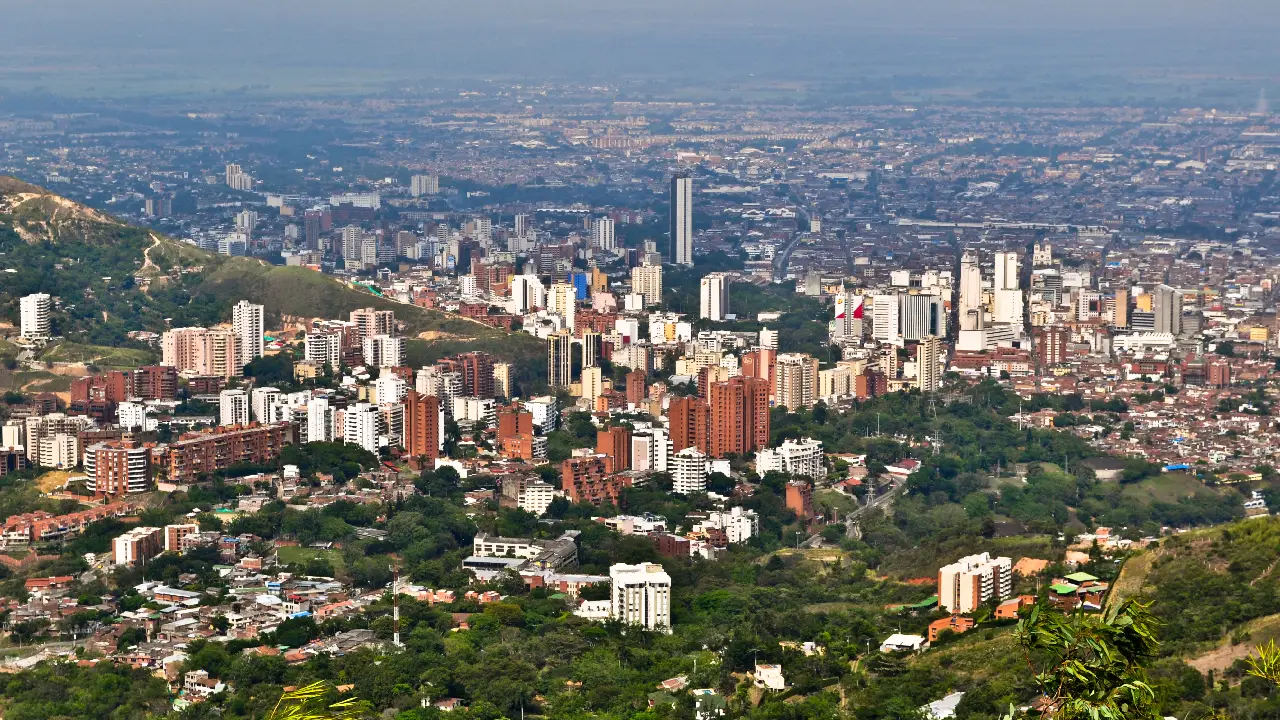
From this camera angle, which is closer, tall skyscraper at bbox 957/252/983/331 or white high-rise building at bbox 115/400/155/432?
white high-rise building at bbox 115/400/155/432

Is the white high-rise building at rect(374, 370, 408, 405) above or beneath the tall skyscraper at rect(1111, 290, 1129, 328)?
above

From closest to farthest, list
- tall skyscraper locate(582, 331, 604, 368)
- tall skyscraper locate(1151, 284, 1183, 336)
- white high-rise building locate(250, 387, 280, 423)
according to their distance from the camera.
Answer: white high-rise building locate(250, 387, 280, 423)
tall skyscraper locate(582, 331, 604, 368)
tall skyscraper locate(1151, 284, 1183, 336)

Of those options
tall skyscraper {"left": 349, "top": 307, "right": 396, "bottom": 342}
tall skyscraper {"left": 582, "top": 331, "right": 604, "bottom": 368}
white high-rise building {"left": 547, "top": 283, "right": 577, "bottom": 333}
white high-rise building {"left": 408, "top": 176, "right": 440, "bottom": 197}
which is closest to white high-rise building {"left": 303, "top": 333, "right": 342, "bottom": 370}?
tall skyscraper {"left": 349, "top": 307, "right": 396, "bottom": 342}

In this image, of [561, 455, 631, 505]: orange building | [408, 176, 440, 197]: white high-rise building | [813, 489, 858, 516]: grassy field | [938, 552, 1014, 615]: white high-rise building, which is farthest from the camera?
[408, 176, 440, 197]: white high-rise building

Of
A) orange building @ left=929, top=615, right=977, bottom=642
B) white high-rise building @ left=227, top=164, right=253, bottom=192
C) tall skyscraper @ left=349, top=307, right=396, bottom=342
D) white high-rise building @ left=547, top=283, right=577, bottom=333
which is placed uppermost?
orange building @ left=929, top=615, right=977, bottom=642

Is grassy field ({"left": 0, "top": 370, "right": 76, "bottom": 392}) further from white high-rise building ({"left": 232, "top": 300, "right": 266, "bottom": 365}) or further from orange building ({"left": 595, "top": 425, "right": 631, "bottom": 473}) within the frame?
orange building ({"left": 595, "top": 425, "right": 631, "bottom": 473})

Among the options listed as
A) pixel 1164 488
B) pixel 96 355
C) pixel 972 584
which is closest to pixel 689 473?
pixel 1164 488

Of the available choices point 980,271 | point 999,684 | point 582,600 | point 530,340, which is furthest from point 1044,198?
point 999,684

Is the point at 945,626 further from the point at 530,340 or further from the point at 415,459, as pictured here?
the point at 530,340
